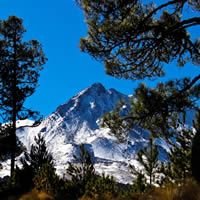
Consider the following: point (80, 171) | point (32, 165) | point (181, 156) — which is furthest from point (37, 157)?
point (181, 156)

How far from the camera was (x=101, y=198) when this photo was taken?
8.41 m

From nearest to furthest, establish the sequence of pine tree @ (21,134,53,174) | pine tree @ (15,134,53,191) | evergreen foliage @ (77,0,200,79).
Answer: evergreen foliage @ (77,0,200,79)
pine tree @ (15,134,53,191)
pine tree @ (21,134,53,174)

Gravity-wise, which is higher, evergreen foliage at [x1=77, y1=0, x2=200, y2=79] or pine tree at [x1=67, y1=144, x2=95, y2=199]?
evergreen foliage at [x1=77, y1=0, x2=200, y2=79]

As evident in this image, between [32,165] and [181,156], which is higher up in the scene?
[32,165]

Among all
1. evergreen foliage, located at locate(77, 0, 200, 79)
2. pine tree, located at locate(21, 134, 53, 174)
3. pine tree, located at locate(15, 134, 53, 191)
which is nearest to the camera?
evergreen foliage, located at locate(77, 0, 200, 79)

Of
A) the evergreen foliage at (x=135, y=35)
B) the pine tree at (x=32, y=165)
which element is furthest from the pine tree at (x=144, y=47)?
the pine tree at (x=32, y=165)

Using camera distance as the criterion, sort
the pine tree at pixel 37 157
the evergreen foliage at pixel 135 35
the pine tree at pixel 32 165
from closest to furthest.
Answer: the evergreen foliage at pixel 135 35 < the pine tree at pixel 32 165 < the pine tree at pixel 37 157

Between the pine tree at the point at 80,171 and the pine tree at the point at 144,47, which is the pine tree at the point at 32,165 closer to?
the pine tree at the point at 80,171

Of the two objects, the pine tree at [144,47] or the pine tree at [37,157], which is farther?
the pine tree at [37,157]

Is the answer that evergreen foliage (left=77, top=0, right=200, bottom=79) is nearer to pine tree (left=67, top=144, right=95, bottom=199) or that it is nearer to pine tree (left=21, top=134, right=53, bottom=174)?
pine tree (left=67, top=144, right=95, bottom=199)

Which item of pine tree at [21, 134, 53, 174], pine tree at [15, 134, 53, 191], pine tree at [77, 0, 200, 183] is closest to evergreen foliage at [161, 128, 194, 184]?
pine tree at [77, 0, 200, 183]

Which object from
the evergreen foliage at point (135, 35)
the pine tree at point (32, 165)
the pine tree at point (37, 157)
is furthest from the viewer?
the pine tree at point (37, 157)

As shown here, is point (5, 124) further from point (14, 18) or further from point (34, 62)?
point (14, 18)

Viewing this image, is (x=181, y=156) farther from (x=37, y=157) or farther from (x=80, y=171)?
(x=37, y=157)
